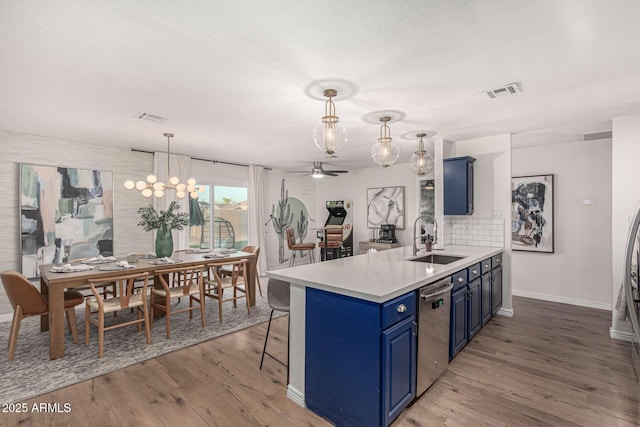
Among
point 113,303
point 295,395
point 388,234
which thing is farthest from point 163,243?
point 388,234

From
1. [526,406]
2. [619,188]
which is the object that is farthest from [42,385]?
[619,188]

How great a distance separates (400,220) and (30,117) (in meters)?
5.95

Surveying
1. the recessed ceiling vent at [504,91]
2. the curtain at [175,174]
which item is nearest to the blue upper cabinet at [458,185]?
the recessed ceiling vent at [504,91]

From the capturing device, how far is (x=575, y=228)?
439 cm

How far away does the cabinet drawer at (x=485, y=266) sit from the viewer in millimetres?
3275

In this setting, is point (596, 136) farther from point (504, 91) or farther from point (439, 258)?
point (439, 258)

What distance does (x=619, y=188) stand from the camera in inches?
127

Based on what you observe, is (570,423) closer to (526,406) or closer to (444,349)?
(526,406)

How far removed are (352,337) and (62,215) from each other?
14.7 feet

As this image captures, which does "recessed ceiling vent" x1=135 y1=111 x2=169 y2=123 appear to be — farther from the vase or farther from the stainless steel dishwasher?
the stainless steel dishwasher

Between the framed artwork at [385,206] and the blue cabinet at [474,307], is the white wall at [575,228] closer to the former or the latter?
the blue cabinet at [474,307]

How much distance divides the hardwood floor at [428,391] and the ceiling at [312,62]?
235 cm

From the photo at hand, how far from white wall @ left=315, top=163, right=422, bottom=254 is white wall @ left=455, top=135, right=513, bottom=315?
1.93 m

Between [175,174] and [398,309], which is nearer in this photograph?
[398,309]
